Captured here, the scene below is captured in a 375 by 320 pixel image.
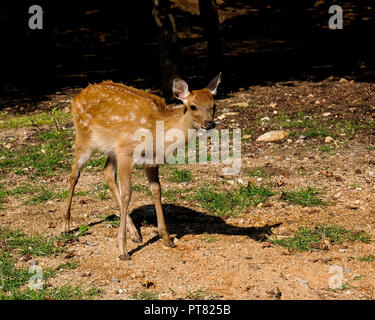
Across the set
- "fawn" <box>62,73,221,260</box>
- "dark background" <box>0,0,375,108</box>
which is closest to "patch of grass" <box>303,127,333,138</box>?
"dark background" <box>0,0,375,108</box>

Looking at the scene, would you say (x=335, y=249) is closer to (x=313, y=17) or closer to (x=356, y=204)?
(x=356, y=204)

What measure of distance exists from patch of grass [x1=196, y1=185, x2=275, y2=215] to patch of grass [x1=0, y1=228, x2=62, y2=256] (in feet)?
7.26

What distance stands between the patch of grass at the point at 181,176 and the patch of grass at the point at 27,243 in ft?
8.39

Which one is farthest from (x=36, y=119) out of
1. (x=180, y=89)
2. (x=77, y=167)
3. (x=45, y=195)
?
(x=180, y=89)

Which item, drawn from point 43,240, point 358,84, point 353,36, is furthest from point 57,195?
point 353,36

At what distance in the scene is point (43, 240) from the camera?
670cm

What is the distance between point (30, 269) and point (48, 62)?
40.0 feet

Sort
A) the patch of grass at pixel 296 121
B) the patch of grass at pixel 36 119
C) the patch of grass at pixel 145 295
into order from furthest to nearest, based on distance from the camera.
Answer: the patch of grass at pixel 36 119 < the patch of grass at pixel 296 121 < the patch of grass at pixel 145 295

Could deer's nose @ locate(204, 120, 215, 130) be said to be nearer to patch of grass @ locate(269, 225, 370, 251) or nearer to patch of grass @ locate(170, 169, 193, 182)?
patch of grass @ locate(269, 225, 370, 251)

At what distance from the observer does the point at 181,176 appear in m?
8.67

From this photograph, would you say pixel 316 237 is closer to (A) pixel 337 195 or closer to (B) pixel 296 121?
(A) pixel 337 195

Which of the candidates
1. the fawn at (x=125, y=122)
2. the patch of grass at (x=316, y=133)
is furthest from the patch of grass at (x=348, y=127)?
the fawn at (x=125, y=122)

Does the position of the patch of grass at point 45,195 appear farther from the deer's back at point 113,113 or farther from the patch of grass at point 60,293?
the patch of grass at point 60,293

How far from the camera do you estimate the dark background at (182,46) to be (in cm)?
1480
